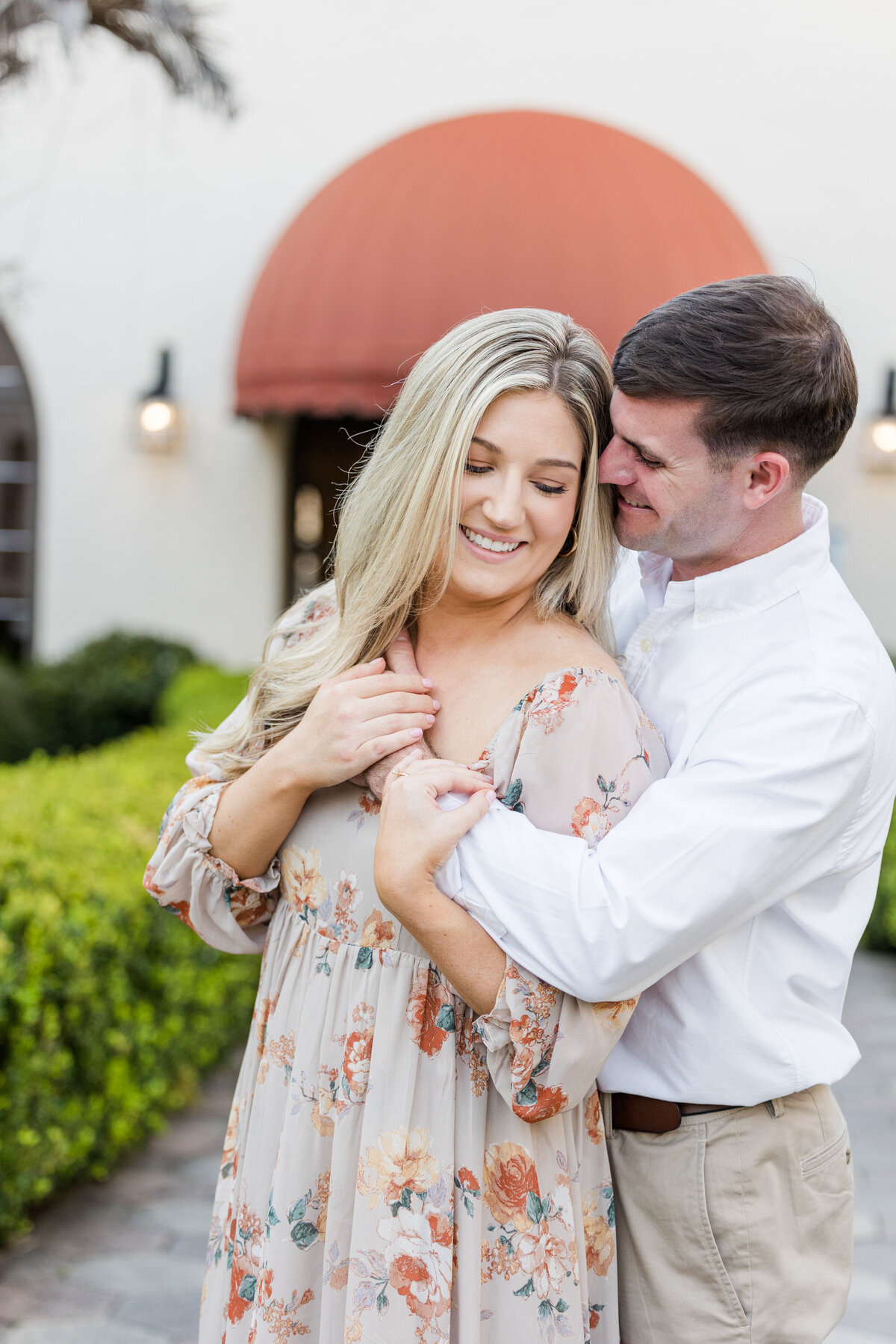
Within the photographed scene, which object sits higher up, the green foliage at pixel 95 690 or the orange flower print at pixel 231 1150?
the orange flower print at pixel 231 1150

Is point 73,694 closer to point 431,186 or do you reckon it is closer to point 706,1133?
point 431,186

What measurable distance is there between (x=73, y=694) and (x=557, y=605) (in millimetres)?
6836

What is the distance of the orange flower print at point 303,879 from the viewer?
173cm

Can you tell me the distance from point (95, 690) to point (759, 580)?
22.7ft

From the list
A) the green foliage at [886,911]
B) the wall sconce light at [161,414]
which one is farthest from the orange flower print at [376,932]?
the wall sconce light at [161,414]

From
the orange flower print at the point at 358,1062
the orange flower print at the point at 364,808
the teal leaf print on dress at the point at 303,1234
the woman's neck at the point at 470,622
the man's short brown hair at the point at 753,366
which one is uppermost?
the man's short brown hair at the point at 753,366

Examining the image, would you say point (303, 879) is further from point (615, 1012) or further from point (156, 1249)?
point (156, 1249)

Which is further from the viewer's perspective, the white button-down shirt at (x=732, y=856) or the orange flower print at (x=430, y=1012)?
the orange flower print at (x=430, y=1012)

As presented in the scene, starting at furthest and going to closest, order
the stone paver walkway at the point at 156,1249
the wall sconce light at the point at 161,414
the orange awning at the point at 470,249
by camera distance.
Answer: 1. the wall sconce light at the point at 161,414
2. the orange awning at the point at 470,249
3. the stone paver walkway at the point at 156,1249

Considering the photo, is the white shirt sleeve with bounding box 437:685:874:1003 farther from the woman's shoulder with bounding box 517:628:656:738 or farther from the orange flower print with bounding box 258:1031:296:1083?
the orange flower print with bounding box 258:1031:296:1083

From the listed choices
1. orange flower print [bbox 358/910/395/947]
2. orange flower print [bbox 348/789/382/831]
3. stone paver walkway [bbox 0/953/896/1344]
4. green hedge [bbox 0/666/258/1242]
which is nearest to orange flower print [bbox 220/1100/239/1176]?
orange flower print [bbox 358/910/395/947]

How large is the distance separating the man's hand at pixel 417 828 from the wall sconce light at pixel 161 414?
6948 mm

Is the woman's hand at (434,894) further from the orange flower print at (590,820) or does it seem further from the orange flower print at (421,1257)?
the orange flower print at (421,1257)

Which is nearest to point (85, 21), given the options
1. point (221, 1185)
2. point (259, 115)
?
point (259, 115)
